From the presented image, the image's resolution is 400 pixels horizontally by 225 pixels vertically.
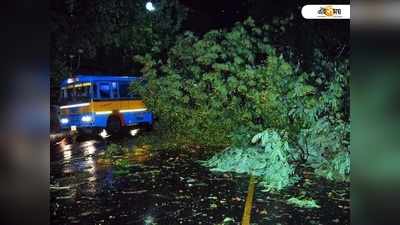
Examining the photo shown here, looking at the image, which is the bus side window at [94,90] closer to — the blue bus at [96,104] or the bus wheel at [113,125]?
the blue bus at [96,104]

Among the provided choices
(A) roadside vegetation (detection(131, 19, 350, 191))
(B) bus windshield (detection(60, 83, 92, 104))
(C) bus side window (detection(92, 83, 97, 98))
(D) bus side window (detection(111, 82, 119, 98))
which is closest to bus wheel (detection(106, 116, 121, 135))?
(D) bus side window (detection(111, 82, 119, 98))

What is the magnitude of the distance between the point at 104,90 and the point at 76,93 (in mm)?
1162

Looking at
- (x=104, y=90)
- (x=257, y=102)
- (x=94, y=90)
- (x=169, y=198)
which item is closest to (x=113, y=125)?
(x=104, y=90)

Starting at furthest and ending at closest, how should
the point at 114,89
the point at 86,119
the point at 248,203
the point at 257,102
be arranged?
the point at 114,89, the point at 86,119, the point at 257,102, the point at 248,203

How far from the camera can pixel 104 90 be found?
63.8ft

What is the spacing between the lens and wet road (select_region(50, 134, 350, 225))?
7809mm

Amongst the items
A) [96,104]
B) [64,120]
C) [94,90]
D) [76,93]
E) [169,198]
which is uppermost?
[94,90]

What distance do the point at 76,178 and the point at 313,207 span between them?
5999mm

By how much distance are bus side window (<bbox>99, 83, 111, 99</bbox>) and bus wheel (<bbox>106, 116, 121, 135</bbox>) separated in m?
1.06

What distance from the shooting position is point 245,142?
42.8ft

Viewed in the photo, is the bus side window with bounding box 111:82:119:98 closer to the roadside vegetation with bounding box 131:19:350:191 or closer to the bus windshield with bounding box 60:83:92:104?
the bus windshield with bounding box 60:83:92:104

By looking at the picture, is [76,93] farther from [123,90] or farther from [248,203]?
[248,203]
